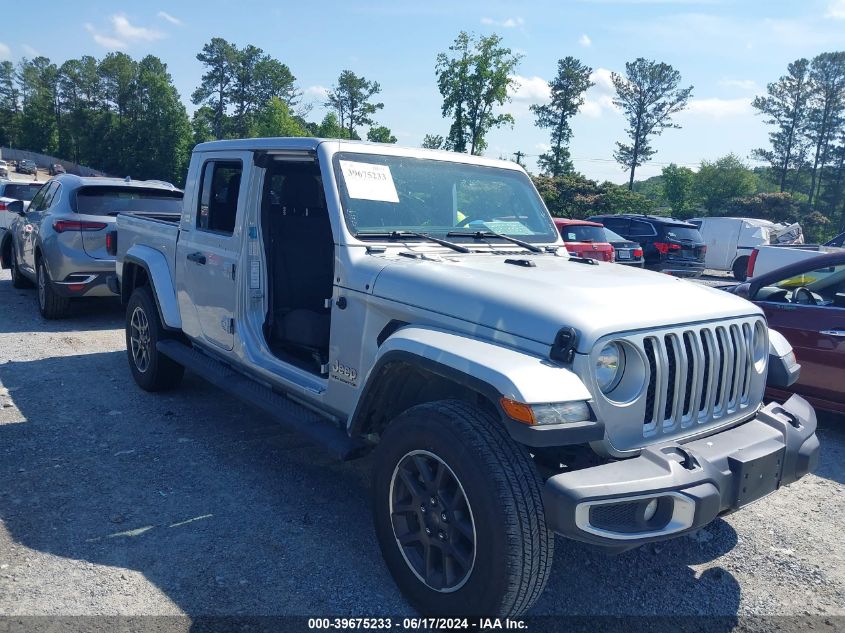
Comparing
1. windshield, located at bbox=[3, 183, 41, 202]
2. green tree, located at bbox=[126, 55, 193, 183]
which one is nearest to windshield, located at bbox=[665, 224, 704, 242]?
windshield, located at bbox=[3, 183, 41, 202]

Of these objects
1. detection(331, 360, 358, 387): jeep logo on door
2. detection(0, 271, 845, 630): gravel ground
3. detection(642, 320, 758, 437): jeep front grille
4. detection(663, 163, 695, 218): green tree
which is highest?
detection(663, 163, 695, 218): green tree

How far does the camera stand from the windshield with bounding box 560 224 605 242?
13.3 meters

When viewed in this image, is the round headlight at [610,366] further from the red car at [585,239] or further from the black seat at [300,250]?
the red car at [585,239]

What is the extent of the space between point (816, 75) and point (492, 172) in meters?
61.5

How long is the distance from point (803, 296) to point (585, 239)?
7.79m

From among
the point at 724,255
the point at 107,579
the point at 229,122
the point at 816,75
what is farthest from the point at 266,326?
the point at 229,122

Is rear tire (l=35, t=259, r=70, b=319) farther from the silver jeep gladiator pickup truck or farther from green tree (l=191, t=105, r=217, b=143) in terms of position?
green tree (l=191, t=105, r=217, b=143)

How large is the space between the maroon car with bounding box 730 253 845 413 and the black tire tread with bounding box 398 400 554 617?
3970 millimetres

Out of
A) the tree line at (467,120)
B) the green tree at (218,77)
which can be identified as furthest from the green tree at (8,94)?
the green tree at (218,77)

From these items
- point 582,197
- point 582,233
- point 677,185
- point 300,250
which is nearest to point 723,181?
point 677,185

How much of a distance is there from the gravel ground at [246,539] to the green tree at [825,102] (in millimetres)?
59895

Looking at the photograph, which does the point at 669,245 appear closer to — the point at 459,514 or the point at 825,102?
the point at 459,514

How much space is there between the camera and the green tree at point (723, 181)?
2260 inches

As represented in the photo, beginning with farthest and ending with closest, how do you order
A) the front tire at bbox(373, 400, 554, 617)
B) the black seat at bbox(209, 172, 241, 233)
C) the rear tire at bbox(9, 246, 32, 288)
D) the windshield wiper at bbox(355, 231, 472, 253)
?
the rear tire at bbox(9, 246, 32, 288) < the black seat at bbox(209, 172, 241, 233) < the windshield wiper at bbox(355, 231, 472, 253) < the front tire at bbox(373, 400, 554, 617)
